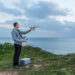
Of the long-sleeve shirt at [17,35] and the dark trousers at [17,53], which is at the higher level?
the long-sleeve shirt at [17,35]

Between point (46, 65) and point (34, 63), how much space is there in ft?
3.19

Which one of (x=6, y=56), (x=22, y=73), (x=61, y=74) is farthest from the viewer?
(x=6, y=56)

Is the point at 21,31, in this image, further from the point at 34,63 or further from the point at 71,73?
the point at 71,73

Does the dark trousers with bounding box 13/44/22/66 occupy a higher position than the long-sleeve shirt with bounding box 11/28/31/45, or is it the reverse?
the long-sleeve shirt with bounding box 11/28/31/45

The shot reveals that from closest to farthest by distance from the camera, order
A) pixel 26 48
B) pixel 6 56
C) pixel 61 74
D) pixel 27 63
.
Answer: pixel 61 74 < pixel 27 63 < pixel 6 56 < pixel 26 48

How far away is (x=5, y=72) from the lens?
1273 centimetres

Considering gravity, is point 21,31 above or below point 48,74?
above

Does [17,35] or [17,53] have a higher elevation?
[17,35]

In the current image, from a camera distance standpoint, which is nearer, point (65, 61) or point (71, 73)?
point (71, 73)

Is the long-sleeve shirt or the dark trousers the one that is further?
the dark trousers

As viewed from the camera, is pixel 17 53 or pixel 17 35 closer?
pixel 17 35

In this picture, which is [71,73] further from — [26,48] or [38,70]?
[26,48]

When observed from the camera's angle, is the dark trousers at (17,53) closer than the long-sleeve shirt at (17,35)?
No

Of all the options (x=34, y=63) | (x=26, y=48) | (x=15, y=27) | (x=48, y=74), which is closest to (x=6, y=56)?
(x=26, y=48)
